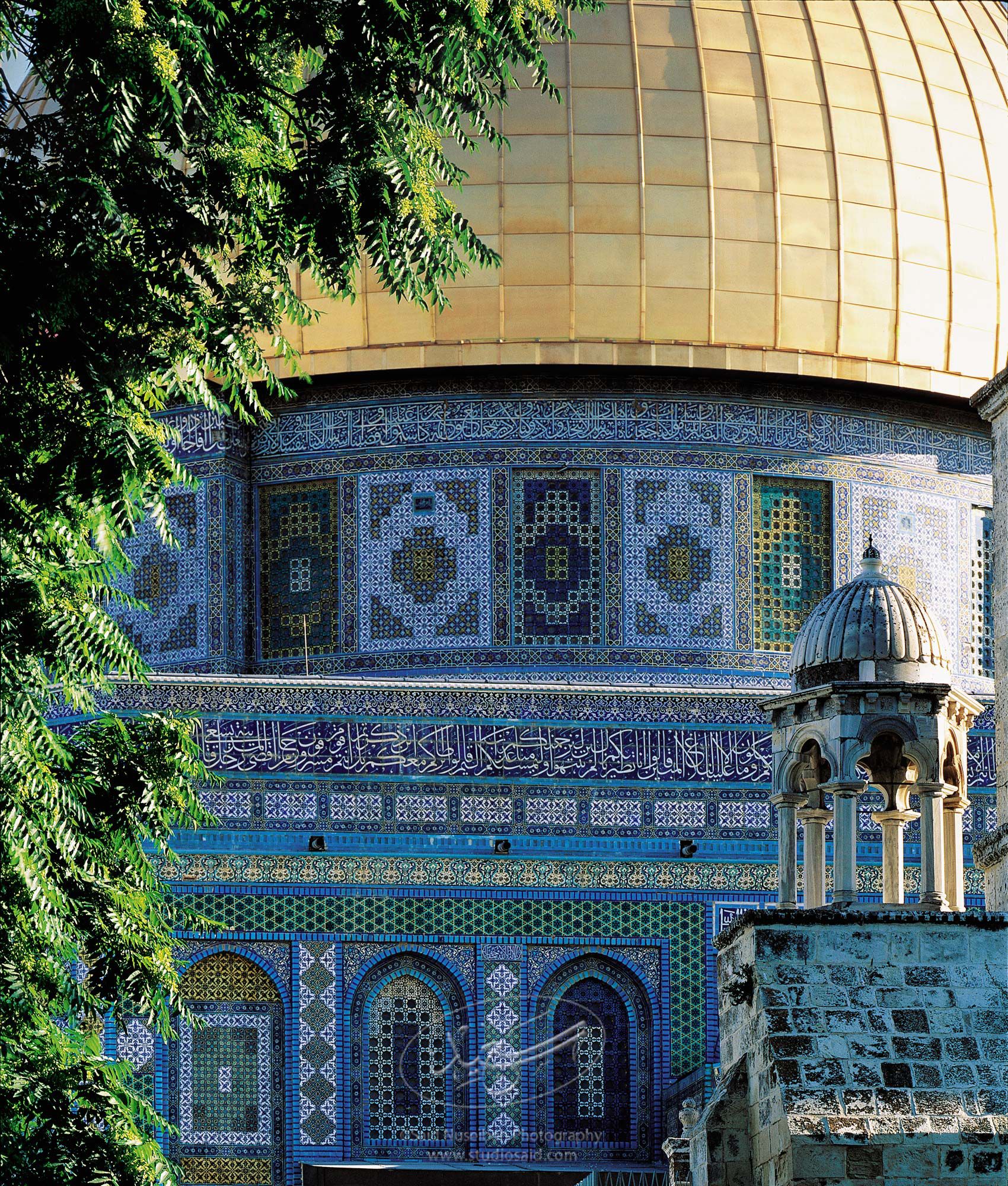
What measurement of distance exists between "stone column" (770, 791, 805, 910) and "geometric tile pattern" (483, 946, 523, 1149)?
12.4 feet

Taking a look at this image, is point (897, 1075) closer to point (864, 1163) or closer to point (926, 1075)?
point (926, 1075)

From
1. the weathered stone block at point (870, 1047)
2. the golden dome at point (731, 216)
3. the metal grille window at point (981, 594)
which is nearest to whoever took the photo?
the weathered stone block at point (870, 1047)

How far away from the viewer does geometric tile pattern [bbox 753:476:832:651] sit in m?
20.2

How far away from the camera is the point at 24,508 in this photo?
29.2ft

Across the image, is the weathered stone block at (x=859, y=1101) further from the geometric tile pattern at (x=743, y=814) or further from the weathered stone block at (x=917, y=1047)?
the geometric tile pattern at (x=743, y=814)

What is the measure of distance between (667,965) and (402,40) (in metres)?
9.32

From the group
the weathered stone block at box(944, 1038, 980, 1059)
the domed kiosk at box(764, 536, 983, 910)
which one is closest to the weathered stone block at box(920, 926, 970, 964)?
the weathered stone block at box(944, 1038, 980, 1059)

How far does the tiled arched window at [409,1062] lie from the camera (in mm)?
17641

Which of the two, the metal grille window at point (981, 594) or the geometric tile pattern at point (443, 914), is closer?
the geometric tile pattern at point (443, 914)

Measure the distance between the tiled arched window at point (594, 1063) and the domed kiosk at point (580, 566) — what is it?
0.02 metres

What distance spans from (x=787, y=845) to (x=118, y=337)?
6.07 meters

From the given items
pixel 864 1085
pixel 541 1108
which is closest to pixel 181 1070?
pixel 541 1108

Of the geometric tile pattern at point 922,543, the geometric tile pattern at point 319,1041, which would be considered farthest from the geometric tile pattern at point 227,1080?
the geometric tile pattern at point 922,543

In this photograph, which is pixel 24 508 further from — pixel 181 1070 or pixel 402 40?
pixel 181 1070
